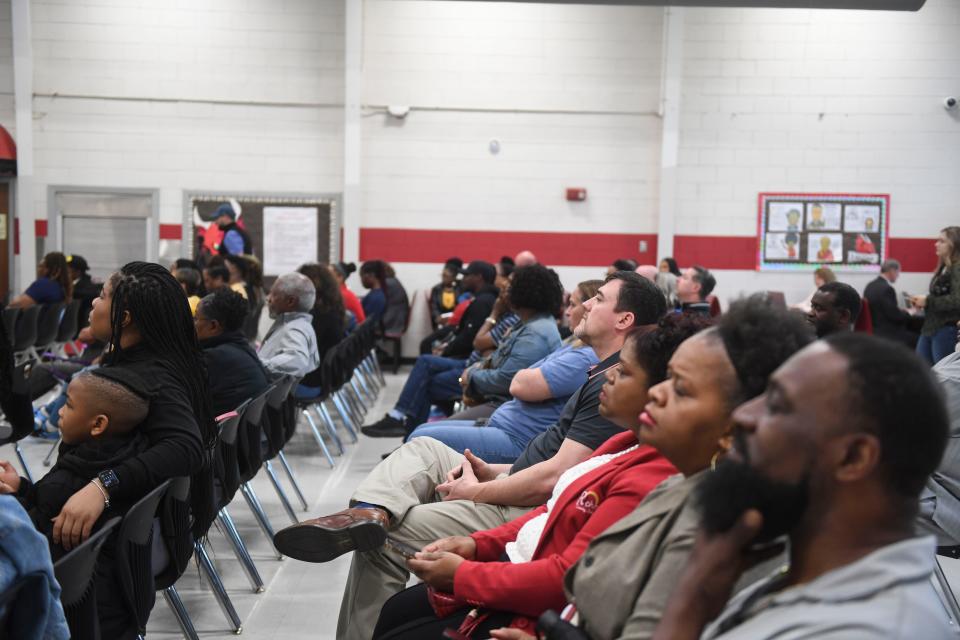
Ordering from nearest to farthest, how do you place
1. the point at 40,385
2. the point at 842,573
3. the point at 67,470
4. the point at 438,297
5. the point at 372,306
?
the point at 842,573
the point at 67,470
the point at 40,385
the point at 372,306
the point at 438,297

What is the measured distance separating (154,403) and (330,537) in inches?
22.8

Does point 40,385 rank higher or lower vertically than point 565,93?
lower

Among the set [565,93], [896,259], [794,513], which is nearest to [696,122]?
[565,93]

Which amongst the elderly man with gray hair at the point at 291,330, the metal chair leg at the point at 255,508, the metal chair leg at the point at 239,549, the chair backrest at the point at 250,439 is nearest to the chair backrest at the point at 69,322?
the elderly man with gray hair at the point at 291,330

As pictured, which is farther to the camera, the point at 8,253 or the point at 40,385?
the point at 8,253

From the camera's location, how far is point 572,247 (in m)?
9.89

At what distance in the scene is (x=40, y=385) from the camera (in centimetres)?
521

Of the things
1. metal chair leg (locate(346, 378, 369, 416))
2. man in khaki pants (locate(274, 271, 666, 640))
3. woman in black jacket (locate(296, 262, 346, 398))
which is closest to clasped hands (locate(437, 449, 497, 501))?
man in khaki pants (locate(274, 271, 666, 640))

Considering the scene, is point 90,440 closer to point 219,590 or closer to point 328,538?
point 328,538

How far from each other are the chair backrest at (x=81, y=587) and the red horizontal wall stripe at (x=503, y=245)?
803 centimetres

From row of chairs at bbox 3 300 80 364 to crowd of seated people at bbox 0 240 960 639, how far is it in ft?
11.9

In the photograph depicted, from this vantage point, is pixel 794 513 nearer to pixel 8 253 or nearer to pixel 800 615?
pixel 800 615

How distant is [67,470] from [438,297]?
→ 23.6 feet

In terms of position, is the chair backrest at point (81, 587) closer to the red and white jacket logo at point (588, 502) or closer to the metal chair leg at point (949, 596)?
the red and white jacket logo at point (588, 502)
